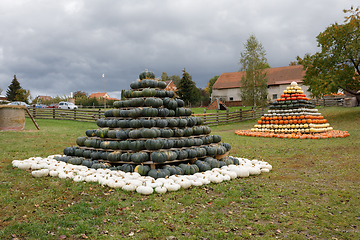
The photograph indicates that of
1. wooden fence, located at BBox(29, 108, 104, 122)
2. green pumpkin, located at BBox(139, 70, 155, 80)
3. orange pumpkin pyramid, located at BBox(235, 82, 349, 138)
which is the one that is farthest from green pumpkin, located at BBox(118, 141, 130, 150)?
wooden fence, located at BBox(29, 108, 104, 122)

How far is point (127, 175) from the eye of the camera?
22.3ft

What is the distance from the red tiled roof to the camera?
46.4 m

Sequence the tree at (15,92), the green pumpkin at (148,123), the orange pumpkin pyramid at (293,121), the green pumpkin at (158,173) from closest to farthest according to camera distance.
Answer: the green pumpkin at (158,173)
the green pumpkin at (148,123)
the orange pumpkin pyramid at (293,121)
the tree at (15,92)

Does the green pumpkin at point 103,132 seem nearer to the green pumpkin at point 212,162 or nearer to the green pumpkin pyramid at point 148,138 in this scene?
the green pumpkin pyramid at point 148,138

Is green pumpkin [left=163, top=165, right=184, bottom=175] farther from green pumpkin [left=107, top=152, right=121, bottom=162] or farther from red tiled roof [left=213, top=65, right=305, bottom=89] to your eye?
red tiled roof [left=213, top=65, right=305, bottom=89]

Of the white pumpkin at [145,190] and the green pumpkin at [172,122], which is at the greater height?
the green pumpkin at [172,122]

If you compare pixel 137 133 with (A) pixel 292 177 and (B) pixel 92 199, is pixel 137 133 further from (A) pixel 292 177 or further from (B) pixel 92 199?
(A) pixel 292 177

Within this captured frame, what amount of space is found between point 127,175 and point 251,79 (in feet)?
96.0

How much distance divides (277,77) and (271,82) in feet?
5.72

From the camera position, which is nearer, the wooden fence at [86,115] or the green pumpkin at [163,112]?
the green pumpkin at [163,112]

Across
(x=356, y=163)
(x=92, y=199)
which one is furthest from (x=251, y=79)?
(x=92, y=199)

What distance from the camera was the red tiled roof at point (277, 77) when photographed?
1827 inches

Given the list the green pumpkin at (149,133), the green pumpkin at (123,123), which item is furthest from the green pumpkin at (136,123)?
the green pumpkin at (149,133)

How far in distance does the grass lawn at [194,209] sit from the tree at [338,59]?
18.4 metres
